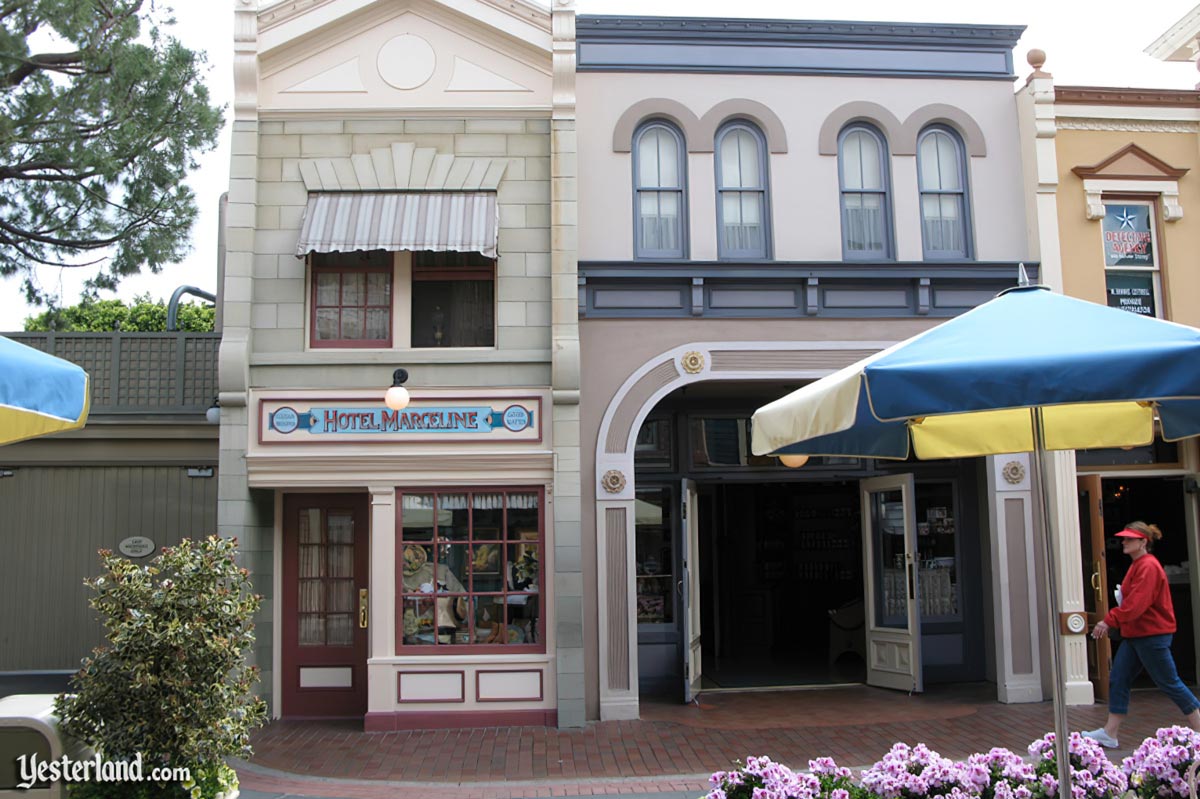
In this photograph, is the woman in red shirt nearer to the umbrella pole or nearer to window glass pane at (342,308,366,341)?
the umbrella pole

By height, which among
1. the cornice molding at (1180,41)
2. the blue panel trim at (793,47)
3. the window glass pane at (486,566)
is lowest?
the window glass pane at (486,566)

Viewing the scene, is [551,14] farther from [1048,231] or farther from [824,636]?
[824,636]

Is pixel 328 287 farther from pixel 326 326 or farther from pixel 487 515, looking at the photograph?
pixel 487 515

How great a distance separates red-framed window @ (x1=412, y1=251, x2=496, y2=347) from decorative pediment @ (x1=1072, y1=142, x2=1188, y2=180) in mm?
6987

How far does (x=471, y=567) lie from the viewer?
11133mm

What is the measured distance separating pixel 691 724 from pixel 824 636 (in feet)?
22.6

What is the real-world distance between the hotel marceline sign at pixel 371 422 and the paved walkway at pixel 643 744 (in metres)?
2.99

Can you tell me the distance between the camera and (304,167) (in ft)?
37.2

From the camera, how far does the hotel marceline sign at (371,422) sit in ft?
36.0

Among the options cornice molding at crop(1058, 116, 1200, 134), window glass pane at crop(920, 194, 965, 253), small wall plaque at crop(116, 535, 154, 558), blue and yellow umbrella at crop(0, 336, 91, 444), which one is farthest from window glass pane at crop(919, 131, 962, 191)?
small wall plaque at crop(116, 535, 154, 558)

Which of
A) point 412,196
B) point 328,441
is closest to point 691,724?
point 328,441

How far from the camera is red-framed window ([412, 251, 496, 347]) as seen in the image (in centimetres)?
1141

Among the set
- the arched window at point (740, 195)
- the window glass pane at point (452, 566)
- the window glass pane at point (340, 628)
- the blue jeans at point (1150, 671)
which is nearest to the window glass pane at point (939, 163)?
the arched window at point (740, 195)

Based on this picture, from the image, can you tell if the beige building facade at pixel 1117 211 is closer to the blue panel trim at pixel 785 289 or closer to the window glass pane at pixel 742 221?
the blue panel trim at pixel 785 289
